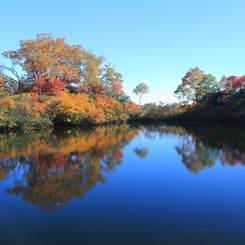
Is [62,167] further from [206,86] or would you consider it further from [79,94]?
[206,86]

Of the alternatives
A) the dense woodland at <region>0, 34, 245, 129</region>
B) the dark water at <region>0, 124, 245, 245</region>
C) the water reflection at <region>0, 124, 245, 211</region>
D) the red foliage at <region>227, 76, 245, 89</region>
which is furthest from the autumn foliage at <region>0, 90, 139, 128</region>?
the red foliage at <region>227, 76, 245, 89</region>

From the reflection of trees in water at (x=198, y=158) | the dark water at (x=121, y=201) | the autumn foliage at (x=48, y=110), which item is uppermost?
the autumn foliage at (x=48, y=110)

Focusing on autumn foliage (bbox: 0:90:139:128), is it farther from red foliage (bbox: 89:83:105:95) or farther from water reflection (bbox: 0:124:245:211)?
water reflection (bbox: 0:124:245:211)

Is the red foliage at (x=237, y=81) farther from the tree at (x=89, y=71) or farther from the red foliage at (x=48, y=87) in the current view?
the red foliage at (x=48, y=87)

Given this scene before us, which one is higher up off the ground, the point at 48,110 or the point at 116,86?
the point at 116,86

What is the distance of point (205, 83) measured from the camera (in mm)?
31344

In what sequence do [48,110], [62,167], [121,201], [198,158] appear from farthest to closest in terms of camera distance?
[48,110]
[198,158]
[62,167]
[121,201]

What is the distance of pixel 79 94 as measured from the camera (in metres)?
23.4

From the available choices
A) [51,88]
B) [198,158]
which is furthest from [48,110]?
[198,158]

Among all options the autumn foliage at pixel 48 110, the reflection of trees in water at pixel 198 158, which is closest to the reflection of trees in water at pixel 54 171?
the reflection of trees in water at pixel 198 158

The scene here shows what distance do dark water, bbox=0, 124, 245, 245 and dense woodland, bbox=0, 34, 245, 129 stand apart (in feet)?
40.3

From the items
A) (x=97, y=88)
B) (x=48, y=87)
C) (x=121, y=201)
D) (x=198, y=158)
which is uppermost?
(x=97, y=88)

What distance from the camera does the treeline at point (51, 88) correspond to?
1836 centimetres

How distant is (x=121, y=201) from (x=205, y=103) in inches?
1087
